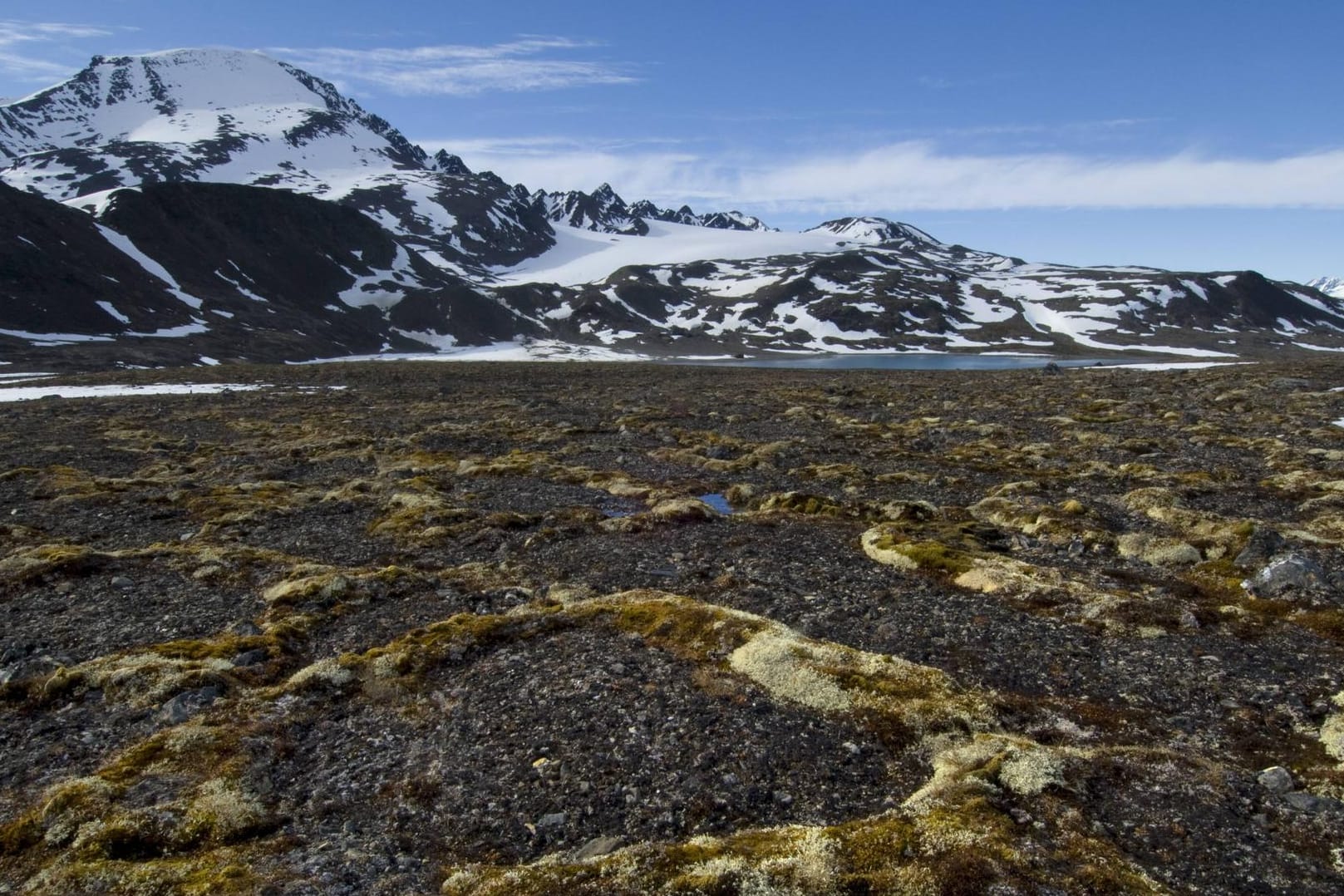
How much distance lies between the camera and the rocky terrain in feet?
36.2

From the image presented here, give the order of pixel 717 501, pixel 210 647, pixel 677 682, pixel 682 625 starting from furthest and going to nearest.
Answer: pixel 717 501 → pixel 682 625 → pixel 210 647 → pixel 677 682

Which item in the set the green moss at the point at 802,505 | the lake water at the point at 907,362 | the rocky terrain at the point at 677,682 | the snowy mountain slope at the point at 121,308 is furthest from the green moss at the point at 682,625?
the lake water at the point at 907,362

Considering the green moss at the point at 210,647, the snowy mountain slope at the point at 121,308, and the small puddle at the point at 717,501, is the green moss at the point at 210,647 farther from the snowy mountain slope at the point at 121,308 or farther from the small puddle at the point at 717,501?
the snowy mountain slope at the point at 121,308

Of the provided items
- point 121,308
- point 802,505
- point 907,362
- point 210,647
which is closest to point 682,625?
point 210,647

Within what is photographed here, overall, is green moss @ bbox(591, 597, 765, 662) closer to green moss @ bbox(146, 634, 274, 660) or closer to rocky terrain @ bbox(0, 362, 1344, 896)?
rocky terrain @ bbox(0, 362, 1344, 896)

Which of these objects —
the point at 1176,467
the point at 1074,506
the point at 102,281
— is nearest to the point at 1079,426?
the point at 1176,467

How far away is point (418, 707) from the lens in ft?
51.1

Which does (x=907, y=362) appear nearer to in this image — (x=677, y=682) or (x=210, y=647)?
(x=677, y=682)

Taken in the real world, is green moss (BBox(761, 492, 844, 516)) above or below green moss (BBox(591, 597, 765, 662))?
below

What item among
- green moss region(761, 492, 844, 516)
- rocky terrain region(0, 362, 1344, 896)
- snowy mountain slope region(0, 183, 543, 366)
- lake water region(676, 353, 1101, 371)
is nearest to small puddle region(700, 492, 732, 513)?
rocky terrain region(0, 362, 1344, 896)

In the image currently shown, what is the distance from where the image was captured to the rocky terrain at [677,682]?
36.2 feet

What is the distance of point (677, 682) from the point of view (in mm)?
15977

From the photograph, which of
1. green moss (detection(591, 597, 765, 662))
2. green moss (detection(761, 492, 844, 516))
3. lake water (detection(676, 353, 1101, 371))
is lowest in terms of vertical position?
lake water (detection(676, 353, 1101, 371))

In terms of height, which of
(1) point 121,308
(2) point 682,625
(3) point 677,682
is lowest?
(1) point 121,308
